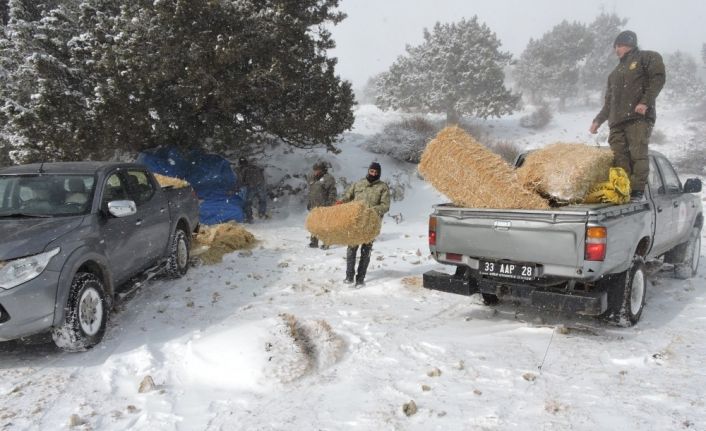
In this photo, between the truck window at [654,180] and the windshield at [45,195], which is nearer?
the windshield at [45,195]

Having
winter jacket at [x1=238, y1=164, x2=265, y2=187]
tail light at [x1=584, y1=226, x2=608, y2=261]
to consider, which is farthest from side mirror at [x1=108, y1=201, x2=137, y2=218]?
winter jacket at [x1=238, y1=164, x2=265, y2=187]

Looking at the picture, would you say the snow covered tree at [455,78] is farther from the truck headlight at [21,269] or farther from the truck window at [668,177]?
the truck headlight at [21,269]

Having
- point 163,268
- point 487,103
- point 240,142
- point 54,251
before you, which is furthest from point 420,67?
point 54,251

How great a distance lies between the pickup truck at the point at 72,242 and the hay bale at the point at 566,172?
167 inches

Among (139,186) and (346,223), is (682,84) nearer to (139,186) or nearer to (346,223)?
(346,223)

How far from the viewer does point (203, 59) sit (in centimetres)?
1117

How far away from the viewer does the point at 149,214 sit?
252 inches

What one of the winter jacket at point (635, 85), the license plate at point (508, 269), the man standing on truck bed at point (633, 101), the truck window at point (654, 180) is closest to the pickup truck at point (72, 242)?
the license plate at point (508, 269)

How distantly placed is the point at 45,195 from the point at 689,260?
8400 millimetres

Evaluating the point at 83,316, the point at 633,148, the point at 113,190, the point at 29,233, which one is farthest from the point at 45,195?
the point at 633,148

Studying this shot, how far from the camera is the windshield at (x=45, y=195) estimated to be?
5.01 metres

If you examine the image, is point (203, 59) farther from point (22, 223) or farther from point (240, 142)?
point (22, 223)

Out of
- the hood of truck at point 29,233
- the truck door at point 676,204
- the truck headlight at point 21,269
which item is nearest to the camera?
the truck headlight at point 21,269

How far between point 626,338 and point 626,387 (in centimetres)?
127
